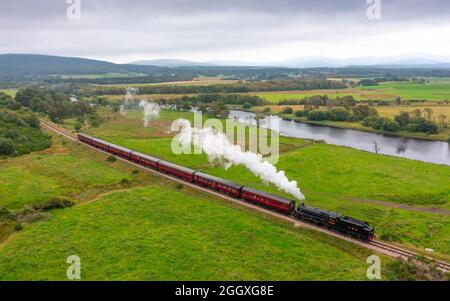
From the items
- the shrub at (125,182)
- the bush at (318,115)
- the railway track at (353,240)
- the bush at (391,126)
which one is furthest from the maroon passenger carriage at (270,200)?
the bush at (318,115)

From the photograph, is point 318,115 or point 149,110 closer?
point 318,115

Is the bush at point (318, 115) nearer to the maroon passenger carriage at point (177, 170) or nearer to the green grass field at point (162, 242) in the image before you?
the maroon passenger carriage at point (177, 170)

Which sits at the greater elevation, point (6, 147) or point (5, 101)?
point (5, 101)

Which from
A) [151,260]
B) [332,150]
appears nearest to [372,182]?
[332,150]

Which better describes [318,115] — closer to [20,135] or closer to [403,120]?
[403,120]

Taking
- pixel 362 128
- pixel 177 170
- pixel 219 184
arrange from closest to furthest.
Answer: pixel 219 184
pixel 177 170
pixel 362 128

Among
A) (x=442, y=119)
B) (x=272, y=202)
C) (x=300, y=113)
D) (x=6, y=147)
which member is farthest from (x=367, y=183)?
(x=300, y=113)

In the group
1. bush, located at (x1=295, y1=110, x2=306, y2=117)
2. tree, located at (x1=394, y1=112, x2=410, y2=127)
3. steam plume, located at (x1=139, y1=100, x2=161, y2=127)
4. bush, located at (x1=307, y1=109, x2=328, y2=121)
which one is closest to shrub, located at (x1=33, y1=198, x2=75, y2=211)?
steam plume, located at (x1=139, y1=100, x2=161, y2=127)
